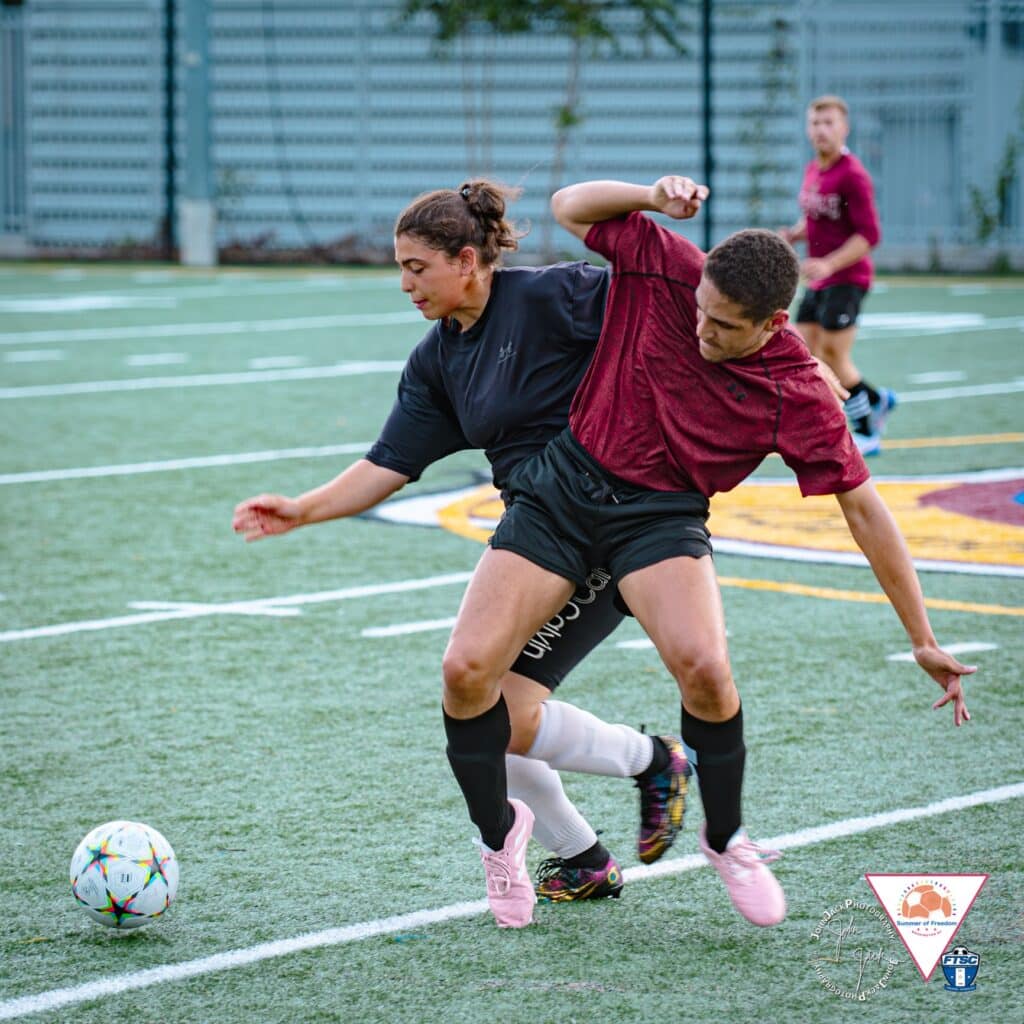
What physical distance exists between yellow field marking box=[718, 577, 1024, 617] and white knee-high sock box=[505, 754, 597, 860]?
11.7 feet

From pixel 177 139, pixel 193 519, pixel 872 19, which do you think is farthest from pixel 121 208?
pixel 193 519

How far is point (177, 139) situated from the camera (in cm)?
3509

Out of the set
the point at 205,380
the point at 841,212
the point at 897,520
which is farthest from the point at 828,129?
the point at 205,380

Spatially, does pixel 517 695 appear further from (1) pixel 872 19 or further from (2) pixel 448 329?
(1) pixel 872 19

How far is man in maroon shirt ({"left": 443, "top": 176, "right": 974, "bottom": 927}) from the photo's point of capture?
4312 mm

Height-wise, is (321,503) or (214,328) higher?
(321,503)

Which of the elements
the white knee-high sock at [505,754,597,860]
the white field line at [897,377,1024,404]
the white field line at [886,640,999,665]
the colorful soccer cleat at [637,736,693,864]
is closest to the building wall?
the white field line at [897,377,1024,404]

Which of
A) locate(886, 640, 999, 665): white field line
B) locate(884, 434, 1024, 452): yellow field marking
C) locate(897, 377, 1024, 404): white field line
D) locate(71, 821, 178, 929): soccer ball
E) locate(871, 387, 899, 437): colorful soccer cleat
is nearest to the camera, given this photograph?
locate(71, 821, 178, 929): soccer ball

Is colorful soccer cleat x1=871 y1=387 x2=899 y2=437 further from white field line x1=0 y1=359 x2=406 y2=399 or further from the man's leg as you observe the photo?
the man's leg

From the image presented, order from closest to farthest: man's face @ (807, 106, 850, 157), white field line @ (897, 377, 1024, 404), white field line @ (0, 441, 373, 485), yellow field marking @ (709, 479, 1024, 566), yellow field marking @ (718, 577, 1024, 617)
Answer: yellow field marking @ (718, 577, 1024, 617), yellow field marking @ (709, 479, 1024, 566), white field line @ (0, 441, 373, 485), man's face @ (807, 106, 850, 157), white field line @ (897, 377, 1024, 404)

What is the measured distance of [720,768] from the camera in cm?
439

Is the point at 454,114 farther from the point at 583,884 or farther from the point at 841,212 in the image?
the point at 583,884

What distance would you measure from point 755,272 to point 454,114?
29.7 metres

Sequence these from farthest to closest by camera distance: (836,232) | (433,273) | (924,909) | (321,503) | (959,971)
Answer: (836,232), (321,503), (433,273), (924,909), (959,971)
